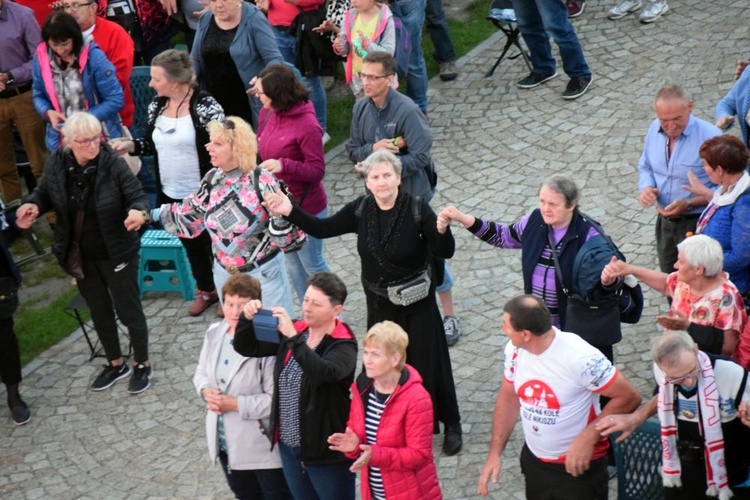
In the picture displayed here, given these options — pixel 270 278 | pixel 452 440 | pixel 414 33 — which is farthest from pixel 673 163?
pixel 414 33

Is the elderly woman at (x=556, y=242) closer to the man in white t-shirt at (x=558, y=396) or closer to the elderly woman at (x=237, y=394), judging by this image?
the man in white t-shirt at (x=558, y=396)

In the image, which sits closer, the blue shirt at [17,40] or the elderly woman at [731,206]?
the elderly woman at [731,206]

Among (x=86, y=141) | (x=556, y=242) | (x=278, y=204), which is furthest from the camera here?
(x=86, y=141)

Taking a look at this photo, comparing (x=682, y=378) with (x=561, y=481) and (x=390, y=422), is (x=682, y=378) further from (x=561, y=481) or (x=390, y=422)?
(x=390, y=422)

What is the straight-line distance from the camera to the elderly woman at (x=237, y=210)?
720 centimetres

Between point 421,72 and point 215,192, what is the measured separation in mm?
4142

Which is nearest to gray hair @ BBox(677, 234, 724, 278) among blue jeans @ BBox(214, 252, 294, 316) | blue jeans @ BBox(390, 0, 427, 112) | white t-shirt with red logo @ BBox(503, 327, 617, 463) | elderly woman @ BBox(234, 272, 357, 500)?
white t-shirt with red logo @ BBox(503, 327, 617, 463)

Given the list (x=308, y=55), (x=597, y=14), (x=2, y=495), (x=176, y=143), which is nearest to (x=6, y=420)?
(x=2, y=495)

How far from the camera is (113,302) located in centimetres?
836

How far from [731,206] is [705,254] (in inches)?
29.0

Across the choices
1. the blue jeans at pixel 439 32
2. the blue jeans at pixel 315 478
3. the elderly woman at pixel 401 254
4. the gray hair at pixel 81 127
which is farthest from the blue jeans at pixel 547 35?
the blue jeans at pixel 315 478

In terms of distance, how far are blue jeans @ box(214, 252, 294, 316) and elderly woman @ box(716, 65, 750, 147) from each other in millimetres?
3194

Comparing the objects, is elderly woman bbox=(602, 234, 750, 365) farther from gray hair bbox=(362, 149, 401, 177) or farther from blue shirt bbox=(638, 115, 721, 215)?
gray hair bbox=(362, 149, 401, 177)

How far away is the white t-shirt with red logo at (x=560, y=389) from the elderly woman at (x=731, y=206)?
1.51 m
